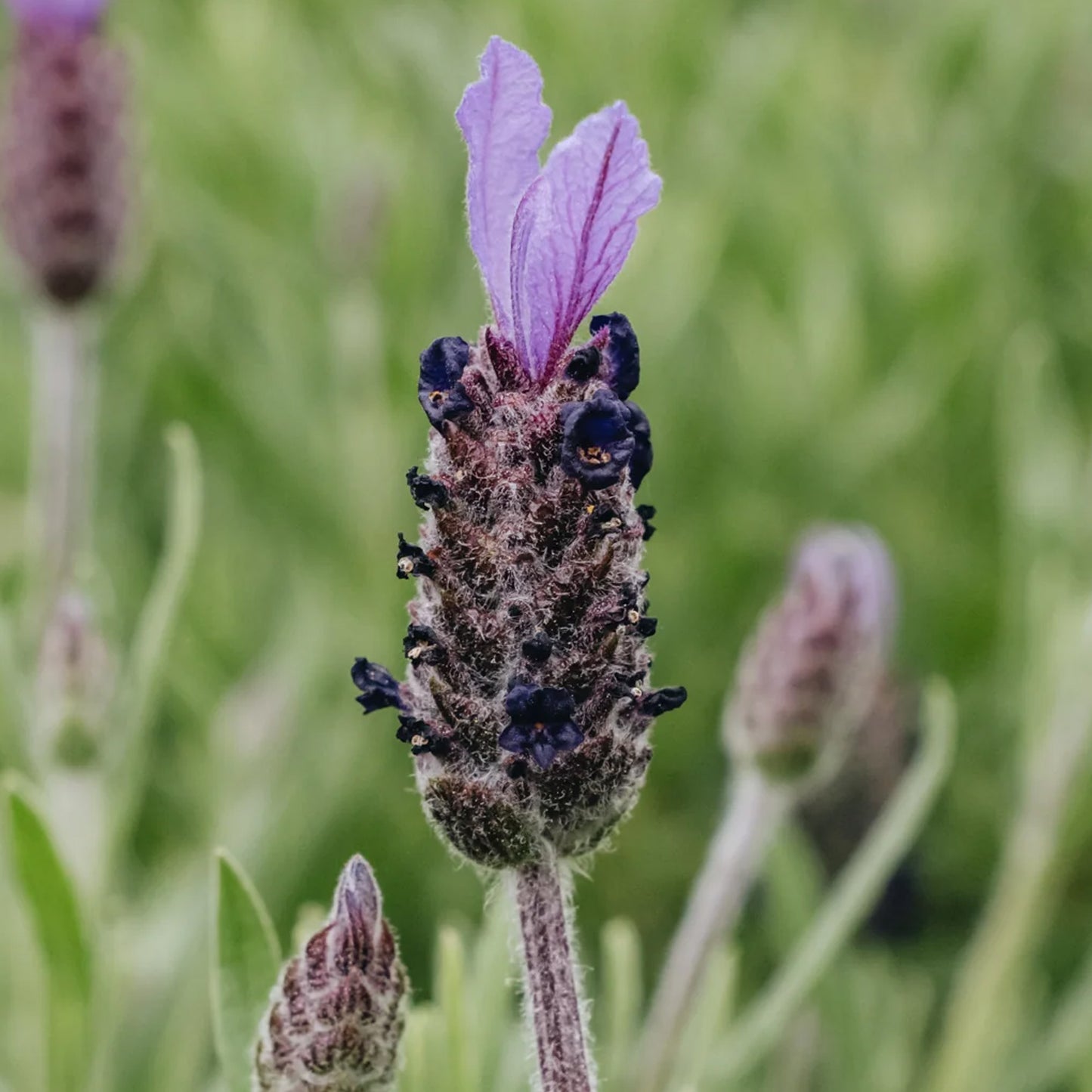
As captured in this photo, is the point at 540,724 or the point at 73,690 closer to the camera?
the point at 540,724

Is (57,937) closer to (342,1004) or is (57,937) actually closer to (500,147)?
(342,1004)

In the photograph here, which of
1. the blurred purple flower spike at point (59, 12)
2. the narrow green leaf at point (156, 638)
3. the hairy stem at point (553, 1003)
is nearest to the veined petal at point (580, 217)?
the hairy stem at point (553, 1003)

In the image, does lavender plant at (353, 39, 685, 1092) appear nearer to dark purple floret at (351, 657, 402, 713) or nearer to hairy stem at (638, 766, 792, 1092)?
dark purple floret at (351, 657, 402, 713)

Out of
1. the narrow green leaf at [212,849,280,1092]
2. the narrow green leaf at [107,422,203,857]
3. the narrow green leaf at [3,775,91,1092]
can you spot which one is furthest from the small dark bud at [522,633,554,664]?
the narrow green leaf at [107,422,203,857]

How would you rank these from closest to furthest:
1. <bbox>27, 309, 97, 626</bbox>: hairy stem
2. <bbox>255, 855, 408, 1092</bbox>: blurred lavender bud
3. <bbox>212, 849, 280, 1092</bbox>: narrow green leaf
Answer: <bbox>255, 855, 408, 1092</bbox>: blurred lavender bud, <bbox>212, 849, 280, 1092</bbox>: narrow green leaf, <bbox>27, 309, 97, 626</bbox>: hairy stem

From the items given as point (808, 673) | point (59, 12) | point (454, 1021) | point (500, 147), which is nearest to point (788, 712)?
point (808, 673)

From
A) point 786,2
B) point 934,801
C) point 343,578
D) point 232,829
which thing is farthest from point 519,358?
point 786,2
